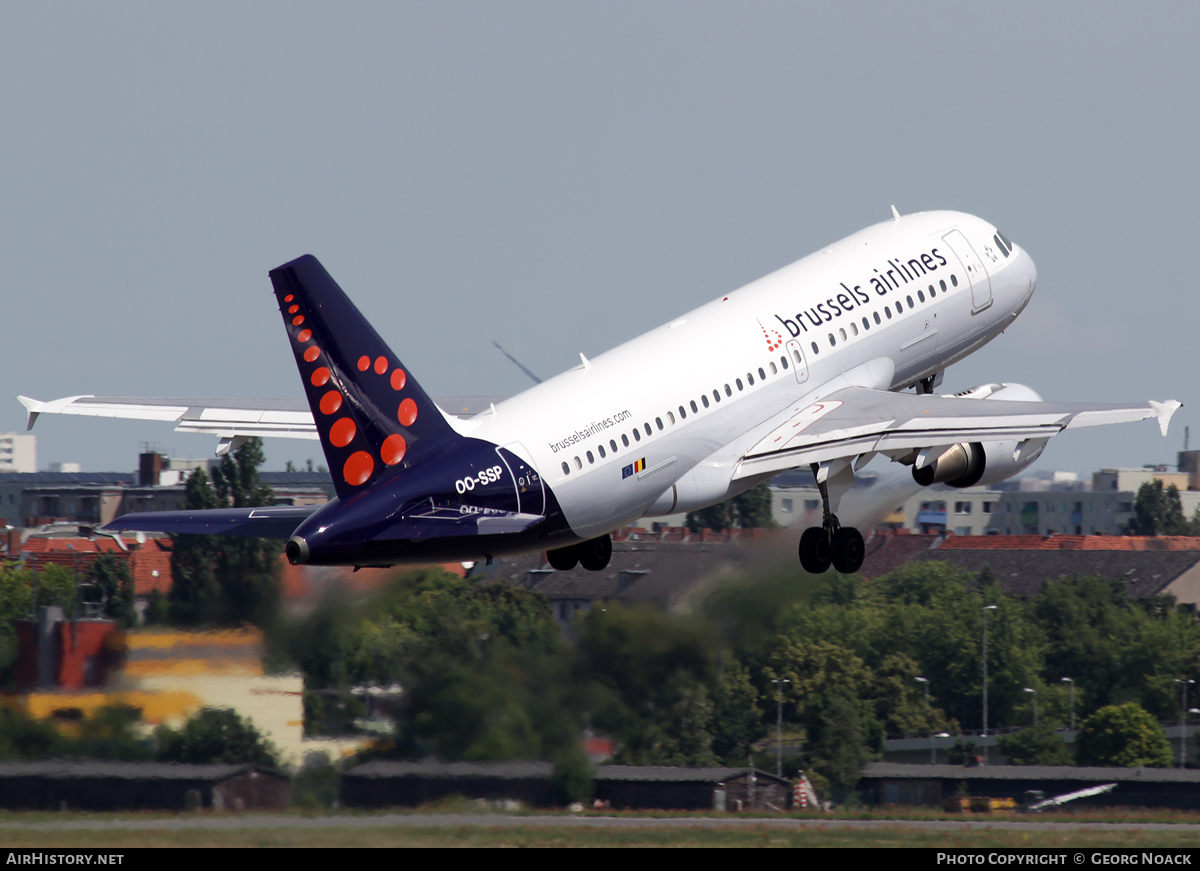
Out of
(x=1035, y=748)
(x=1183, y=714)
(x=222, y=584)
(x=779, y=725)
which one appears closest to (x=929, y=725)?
(x=1035, y=748)

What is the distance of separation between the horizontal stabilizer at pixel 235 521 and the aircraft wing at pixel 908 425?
9.80 m

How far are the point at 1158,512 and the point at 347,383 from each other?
154 metres

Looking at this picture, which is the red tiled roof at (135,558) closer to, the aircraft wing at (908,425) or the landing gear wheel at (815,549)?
the aircraft wing at (908,425)

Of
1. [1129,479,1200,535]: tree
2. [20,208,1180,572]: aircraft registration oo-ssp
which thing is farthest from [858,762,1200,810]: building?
[1129,479,1200,535]: tree

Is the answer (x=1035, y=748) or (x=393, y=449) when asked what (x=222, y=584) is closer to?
(x=393, y=449)

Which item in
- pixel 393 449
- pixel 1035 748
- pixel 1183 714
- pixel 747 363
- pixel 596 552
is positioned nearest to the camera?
pixel 393 449

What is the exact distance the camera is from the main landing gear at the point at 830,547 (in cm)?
3922

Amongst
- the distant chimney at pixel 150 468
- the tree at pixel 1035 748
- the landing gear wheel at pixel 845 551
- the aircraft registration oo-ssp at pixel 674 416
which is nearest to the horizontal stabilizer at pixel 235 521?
the aircraft registration oo-ssp at pixel 674 416

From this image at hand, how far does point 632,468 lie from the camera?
114 feet

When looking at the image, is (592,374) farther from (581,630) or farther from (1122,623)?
(1122,623)

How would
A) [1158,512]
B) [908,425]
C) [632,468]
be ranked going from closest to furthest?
[632,468] < [908,425] < [1158,512]

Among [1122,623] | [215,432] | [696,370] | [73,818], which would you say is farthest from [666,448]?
[1122,623]
